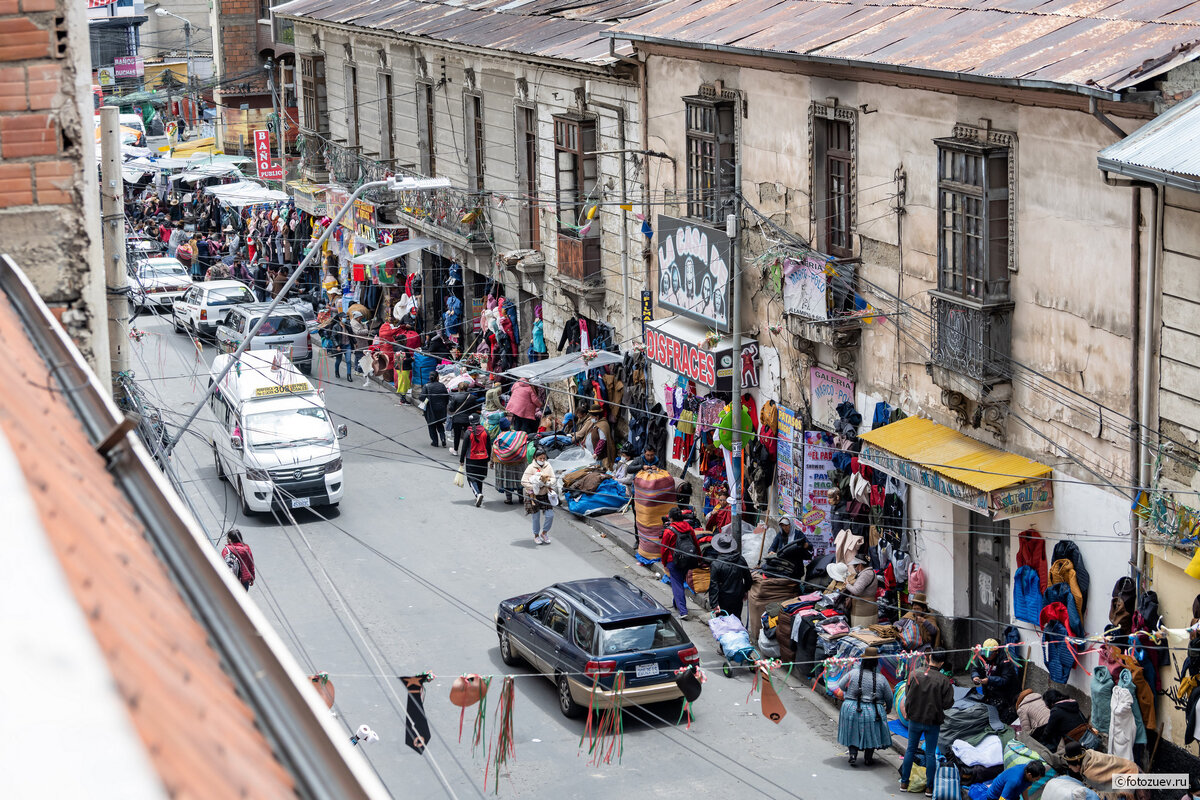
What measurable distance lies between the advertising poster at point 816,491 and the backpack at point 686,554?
1.68 meters

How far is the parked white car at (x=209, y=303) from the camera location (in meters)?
39.3

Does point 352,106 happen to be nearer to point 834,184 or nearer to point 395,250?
point 395,250

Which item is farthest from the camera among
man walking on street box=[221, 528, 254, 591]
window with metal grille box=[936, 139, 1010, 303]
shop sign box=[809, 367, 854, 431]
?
shop sign box=[809, 367, 854, 431]

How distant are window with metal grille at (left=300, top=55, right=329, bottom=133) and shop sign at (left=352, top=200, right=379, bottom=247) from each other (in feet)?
15.2

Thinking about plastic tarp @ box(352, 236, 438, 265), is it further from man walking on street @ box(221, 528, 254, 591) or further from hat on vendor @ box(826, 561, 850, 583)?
hat on vendor @ box(826, 561, 850, 583)

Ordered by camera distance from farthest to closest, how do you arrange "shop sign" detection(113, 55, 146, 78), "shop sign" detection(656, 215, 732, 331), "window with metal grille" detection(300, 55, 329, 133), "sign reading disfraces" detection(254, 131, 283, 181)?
"shop sign" detection(113, 55, 146, 78) → "sign reading disfraces" detection(254, 131, 283, 181) → "window with metal grille" detection(300, 55, 329, 133) → "shop sign" detection(656, 215, 732, 331)

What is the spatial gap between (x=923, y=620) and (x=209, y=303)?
2704 centimetres

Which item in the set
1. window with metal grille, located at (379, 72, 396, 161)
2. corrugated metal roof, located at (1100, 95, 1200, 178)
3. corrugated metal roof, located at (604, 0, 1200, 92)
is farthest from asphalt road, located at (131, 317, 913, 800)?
window with metal grille, located at (379, 72, 396, 161)

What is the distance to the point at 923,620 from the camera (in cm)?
1725

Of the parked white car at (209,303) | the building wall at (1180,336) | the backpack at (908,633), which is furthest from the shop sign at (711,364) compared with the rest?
the parked white car at (209,303)

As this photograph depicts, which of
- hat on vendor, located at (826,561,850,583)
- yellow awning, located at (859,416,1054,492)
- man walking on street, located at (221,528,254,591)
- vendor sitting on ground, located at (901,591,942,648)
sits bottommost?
vendor sitting on ground, located at (901,591,942,648)

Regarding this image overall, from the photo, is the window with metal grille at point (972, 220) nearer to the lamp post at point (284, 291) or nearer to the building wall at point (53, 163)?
the lamp post at point (284, 291)

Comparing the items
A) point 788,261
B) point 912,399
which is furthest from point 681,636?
point 788,261

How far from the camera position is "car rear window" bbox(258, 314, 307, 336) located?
35719 millimetres
